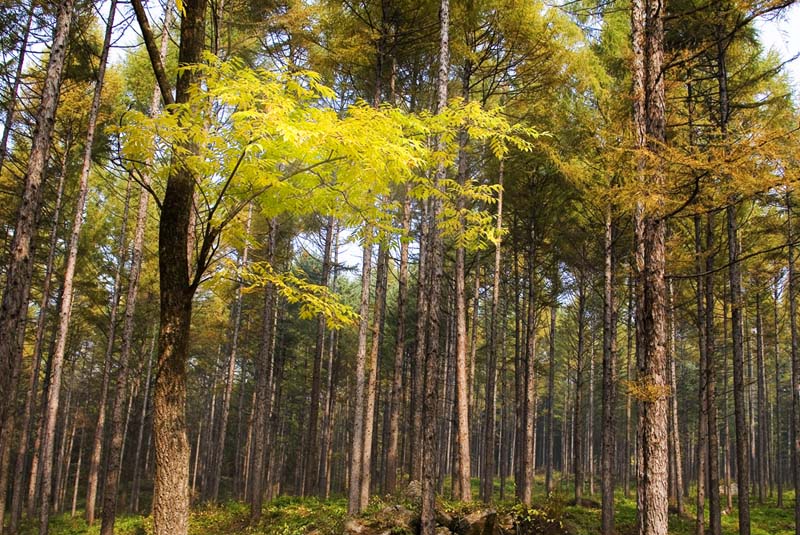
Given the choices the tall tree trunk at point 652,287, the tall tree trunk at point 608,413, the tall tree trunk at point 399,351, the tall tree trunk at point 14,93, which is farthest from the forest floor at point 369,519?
the tall tree trunk at point 14,93

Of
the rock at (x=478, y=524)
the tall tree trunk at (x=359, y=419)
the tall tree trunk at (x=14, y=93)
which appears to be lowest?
the rock at (x=478, y=524)

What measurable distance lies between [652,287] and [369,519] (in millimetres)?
6368

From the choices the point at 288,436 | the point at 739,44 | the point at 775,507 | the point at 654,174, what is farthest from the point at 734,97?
the point at 288,436

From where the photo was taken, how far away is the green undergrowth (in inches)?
414

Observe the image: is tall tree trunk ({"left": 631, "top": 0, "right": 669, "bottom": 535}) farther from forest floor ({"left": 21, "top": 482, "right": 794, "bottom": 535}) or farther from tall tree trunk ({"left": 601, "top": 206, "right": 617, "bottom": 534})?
tall tree trunk ({"left": 601, "top": 206, "right": 617, "bottom": 534})

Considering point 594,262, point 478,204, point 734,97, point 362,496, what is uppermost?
point 734,97

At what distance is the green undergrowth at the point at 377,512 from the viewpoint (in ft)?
34.5

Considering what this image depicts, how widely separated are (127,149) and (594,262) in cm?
1639

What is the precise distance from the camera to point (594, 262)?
18.1 metres

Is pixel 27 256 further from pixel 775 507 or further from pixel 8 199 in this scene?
pixel 775 507

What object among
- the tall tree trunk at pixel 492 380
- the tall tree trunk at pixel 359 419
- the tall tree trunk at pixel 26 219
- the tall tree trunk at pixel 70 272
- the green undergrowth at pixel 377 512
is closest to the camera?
the tall tree trunk at pixel 26 219

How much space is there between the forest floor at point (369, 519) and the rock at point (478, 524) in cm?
37

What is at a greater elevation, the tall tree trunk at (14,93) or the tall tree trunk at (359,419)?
the tall tree trunk at (14,93)

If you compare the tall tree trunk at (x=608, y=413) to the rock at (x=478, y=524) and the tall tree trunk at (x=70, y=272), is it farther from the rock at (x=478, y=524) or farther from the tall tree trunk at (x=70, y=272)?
the tall tree trunk at (x=70, y=272)
